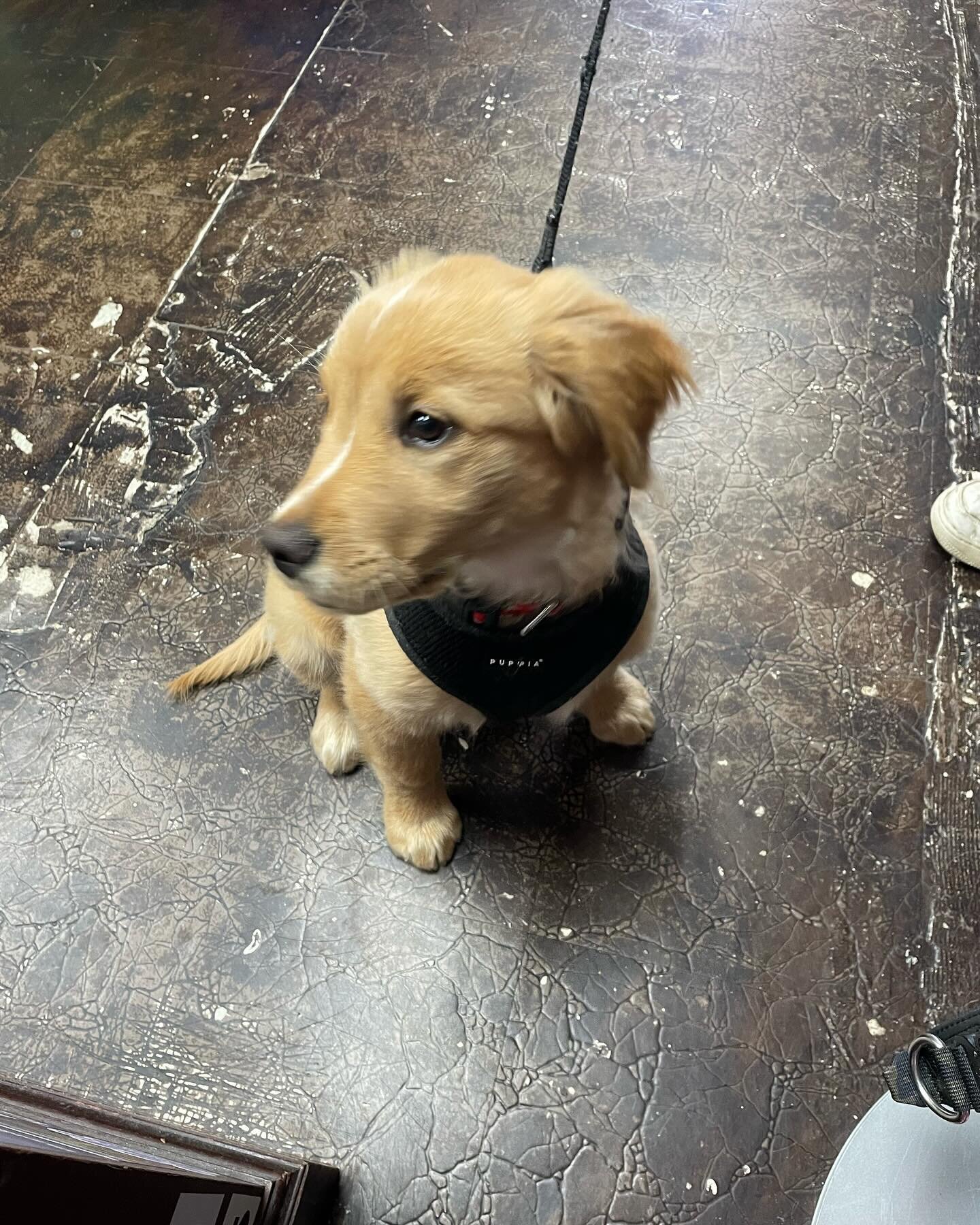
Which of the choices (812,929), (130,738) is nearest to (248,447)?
(130,738)

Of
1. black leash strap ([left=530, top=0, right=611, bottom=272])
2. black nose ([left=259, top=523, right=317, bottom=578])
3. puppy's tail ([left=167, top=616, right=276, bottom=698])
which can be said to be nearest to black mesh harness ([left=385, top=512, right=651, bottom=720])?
black nose ([left=259, top=523, right=317, bottom=578])

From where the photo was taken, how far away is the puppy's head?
3.18 feet

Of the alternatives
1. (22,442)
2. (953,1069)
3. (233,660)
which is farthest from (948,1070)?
(22,442)

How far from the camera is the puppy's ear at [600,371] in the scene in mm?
970

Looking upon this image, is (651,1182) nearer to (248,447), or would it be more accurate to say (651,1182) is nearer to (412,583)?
(412,583)

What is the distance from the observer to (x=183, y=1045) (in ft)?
5.08

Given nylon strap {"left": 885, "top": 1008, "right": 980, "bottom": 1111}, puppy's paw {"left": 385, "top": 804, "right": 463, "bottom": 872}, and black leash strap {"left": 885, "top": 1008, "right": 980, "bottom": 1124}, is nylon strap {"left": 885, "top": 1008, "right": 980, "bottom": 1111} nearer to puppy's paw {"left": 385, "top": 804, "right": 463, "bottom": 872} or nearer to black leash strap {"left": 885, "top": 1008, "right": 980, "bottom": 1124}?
black leash strap {"left": 885, "top": 1008, "right": 980, "bottom": 1124}

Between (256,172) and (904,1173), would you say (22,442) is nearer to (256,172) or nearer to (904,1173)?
(256,172)

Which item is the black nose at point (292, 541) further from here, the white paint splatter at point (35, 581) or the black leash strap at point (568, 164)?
the white paint splatter at point (35, 581)

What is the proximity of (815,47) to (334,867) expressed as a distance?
10.6 feet

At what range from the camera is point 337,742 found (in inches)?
70.4

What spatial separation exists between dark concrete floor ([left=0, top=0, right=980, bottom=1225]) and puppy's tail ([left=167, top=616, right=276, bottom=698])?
0.08 metres

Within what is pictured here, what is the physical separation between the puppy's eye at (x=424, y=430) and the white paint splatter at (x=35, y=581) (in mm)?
1441

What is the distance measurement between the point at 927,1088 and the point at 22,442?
7.87ft
